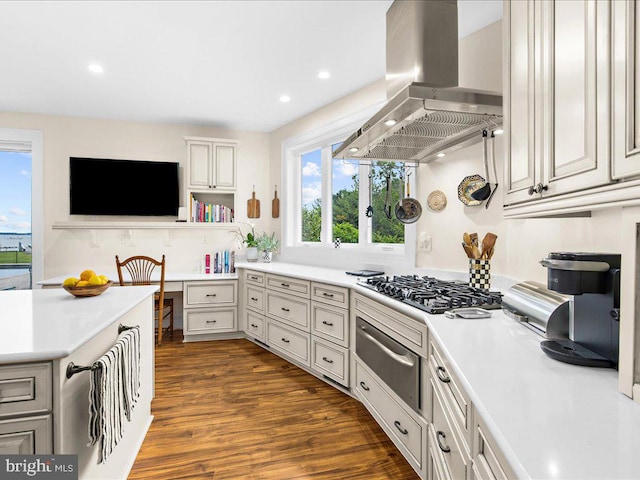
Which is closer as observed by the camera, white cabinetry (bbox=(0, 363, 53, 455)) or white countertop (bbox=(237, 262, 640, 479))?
white countertop (bbox=(237, 262, 640, 479))

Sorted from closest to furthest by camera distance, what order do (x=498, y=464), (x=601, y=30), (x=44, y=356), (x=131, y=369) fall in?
(x=498, y=464) → (x=601, y=30) → (x=44, y=356) → (x=131, y=369)

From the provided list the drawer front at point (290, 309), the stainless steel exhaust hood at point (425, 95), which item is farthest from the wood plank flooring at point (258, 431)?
the stainless steel exhaust hood at point (425, 95)

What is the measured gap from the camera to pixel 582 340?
44.1 inches

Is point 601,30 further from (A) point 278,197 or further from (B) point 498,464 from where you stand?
(A) point 278,197

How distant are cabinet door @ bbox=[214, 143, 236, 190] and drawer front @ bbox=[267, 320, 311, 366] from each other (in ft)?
6.14

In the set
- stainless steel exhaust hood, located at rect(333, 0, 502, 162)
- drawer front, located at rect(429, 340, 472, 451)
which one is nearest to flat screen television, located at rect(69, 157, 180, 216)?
stainless steel exhaust hood, located at rect(333, 0, 502, 162)

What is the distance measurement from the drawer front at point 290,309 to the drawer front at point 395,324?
27.9 inches

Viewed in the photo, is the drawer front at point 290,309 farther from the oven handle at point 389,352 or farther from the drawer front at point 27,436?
the drawer front at point 27,436

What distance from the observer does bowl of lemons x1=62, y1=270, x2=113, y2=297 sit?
1856mm

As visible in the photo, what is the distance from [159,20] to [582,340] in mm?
2874

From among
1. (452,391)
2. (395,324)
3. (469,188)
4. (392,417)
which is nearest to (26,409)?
(452,391)

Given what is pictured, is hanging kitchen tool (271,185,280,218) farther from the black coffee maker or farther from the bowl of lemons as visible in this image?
the black coffee maker

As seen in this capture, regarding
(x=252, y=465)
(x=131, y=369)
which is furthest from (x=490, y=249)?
(x=131, y=369)

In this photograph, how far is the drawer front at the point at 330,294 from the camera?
2.68 metres
